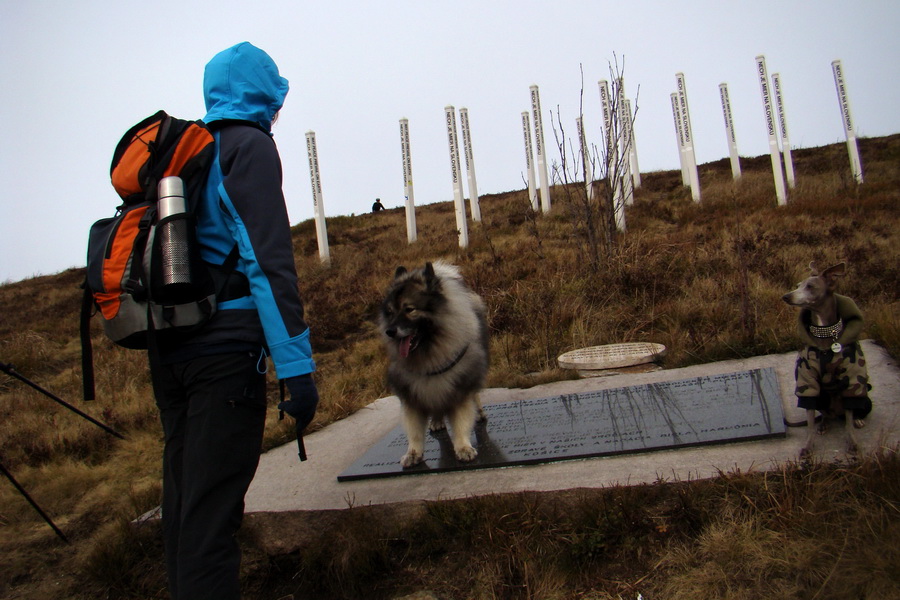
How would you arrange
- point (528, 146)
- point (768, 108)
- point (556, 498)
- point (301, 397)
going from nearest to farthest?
point (301, 397) < point (556, 498) < point (768, 108) < point (528, 146)

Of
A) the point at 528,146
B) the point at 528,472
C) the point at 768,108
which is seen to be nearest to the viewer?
the point at 528,472

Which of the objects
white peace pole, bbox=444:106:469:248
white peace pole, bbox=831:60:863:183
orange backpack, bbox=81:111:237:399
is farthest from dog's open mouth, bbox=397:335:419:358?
white peace pole, bbox=831:60:863:183

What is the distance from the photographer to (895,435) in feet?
8.81

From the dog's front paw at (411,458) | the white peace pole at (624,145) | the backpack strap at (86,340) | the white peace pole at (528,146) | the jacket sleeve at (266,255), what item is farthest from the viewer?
the white peace pole at (528,146)

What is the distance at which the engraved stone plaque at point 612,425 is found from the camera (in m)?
3.04

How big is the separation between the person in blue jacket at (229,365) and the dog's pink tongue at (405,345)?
1154 millimetres

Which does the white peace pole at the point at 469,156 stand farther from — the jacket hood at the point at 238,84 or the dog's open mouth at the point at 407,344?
the jacket hood at the point at 238,84

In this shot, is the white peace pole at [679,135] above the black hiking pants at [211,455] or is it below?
above

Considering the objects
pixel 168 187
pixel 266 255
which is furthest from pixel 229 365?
pixel 168 187

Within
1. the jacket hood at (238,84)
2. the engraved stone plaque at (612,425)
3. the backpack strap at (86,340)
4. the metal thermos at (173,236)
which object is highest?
the jacket hood at (238,84)

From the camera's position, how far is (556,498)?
8.96 feet

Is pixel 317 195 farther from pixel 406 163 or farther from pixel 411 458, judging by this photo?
pixel 411 458

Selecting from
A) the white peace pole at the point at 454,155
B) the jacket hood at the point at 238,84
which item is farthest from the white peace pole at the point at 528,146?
the jacket hood at the point at 238,84

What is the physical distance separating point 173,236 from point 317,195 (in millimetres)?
13761
